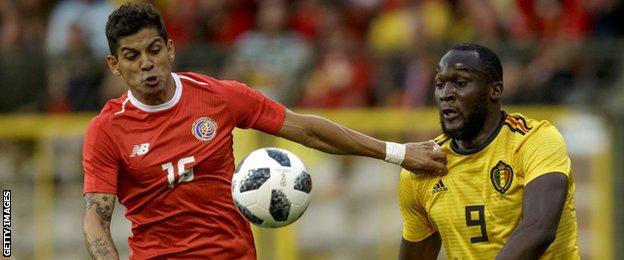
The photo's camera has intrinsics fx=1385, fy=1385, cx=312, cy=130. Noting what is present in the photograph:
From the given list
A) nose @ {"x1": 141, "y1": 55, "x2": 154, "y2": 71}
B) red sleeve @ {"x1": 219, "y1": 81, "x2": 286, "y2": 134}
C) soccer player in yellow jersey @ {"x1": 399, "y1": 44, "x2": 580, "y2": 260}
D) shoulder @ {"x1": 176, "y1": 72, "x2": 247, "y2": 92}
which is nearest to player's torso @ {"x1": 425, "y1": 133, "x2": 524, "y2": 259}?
soccer player in yellow jersey @ {"x1": 399, "y1": 44, "x2": 580, "y2": 260}

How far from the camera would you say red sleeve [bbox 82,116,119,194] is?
7500 mm

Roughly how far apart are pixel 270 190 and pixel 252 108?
59 cm

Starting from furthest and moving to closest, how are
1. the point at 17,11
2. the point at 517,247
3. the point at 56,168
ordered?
the point at 17,11, the point at 56,168, the point at 517,247

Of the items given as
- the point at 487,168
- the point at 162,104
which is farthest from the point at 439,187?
the point at 162,104

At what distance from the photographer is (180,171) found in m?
7.64

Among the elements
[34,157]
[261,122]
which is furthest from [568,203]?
[34,157]

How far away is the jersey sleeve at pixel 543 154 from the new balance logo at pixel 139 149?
2063mm

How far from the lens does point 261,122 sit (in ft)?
25.7

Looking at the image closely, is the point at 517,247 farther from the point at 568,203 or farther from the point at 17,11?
the point at 17,11

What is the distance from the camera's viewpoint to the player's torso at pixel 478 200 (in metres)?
7.09

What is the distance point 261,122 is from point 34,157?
7027mm

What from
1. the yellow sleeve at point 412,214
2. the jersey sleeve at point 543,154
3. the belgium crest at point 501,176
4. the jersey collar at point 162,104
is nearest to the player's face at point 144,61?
the jersey collar at point 162,104

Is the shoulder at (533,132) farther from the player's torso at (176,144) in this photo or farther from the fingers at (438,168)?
the player's torso at (176,144)

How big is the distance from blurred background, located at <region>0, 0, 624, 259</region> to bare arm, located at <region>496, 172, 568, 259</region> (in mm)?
5985
